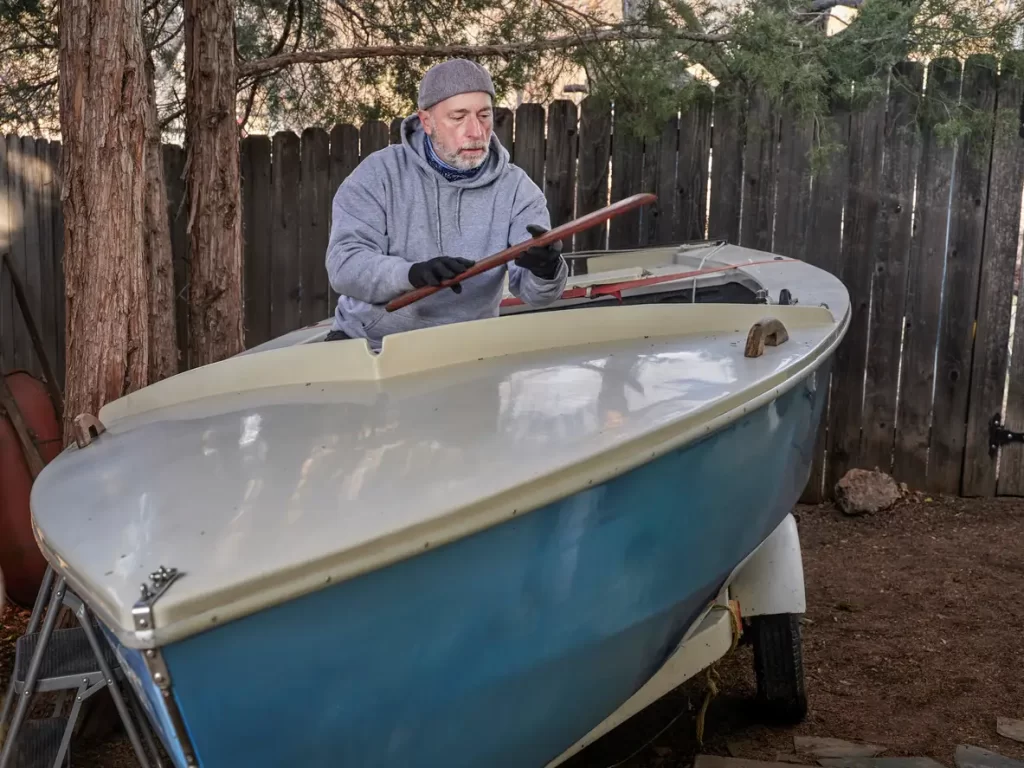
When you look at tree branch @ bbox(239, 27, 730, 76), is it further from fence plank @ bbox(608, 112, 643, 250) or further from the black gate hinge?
the black gate hinge

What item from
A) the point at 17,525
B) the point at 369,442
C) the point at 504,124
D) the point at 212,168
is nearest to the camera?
the point at 369,442

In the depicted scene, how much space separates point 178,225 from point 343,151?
1100 millimetres

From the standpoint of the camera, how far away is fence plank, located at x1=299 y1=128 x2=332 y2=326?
547cm

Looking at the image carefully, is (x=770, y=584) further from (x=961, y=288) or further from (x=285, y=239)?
(x=285, y=239)

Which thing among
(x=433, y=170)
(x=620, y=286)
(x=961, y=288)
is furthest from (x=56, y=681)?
(x=961, y=288)

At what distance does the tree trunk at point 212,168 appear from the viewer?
4.17 meters

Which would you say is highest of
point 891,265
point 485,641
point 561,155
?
point 561,155

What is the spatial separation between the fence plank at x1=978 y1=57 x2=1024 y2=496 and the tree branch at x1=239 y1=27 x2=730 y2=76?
142 centimetres

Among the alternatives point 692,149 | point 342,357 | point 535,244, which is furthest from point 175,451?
point 692,149

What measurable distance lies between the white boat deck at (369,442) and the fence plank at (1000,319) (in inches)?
98.0

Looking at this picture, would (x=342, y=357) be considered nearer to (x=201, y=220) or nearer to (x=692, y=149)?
(x=201, y=220)

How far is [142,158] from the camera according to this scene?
9.53 ft

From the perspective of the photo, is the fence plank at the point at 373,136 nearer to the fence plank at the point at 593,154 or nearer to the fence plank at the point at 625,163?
the fence plank at the point at 593,154

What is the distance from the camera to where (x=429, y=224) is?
2.83 metres
